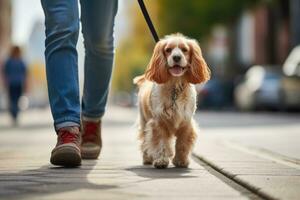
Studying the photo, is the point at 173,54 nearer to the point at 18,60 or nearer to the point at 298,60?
the point at 18,60

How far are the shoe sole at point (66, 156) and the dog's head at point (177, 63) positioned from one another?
0.89 m

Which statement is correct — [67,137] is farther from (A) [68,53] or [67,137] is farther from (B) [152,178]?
(B) [152,178]

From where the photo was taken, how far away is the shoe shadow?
179 inches

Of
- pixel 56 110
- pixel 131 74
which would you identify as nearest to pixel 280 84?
pixel 56 110

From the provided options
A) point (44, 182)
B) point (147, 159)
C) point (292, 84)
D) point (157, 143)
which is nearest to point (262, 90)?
point (292, 84)

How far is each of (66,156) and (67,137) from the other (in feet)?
0.49

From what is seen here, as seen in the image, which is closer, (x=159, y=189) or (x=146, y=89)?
→ (x=159, y=189)

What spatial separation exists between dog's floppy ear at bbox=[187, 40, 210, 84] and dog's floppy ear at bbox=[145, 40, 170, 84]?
7.2 inches

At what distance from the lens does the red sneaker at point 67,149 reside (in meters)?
5.74

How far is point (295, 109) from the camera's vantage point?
2488 centimetres

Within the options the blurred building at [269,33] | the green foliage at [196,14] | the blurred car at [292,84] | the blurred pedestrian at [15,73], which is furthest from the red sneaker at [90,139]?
the green foliage at [196,14]

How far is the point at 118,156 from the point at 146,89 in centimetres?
103

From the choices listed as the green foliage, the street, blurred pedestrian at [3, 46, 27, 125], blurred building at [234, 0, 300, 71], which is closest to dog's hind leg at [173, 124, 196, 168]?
the street

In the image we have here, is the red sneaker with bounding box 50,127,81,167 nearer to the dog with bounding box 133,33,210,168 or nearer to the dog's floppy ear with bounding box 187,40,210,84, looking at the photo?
the dog with bounding box 133,33,210,168
